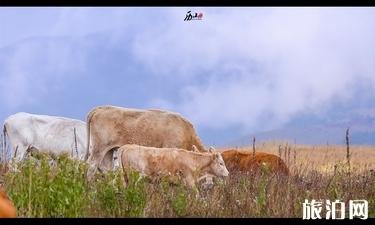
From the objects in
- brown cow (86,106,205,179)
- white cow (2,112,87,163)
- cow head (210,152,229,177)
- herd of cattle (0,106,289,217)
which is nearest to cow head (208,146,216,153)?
herd of cattle (0,106,289,217)

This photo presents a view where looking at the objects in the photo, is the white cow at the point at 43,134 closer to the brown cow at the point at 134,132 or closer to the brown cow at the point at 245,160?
the brown cow at the point at 134,132

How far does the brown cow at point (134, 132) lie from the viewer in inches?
520

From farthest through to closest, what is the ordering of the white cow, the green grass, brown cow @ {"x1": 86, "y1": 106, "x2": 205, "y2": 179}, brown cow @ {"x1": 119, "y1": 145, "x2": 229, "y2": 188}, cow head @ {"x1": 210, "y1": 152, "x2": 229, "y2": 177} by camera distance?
the white cow < brown cow @ {"x1": 86, "y1": 106, "x2": 205, "y2": 179} < cow head @ {"x1": 210, "y1": 152, "x2": 229, "y2": 177} < brown cow @ {"x1": 119, "y1": 145, "x2": 229, "y2": 188} < the green grass

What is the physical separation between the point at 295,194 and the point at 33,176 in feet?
10.4

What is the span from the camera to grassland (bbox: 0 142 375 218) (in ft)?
23.4

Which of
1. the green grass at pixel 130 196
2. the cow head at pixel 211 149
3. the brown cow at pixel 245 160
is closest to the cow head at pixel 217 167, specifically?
the cow head at pixel 211 149

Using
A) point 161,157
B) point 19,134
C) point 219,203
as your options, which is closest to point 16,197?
point 219,203

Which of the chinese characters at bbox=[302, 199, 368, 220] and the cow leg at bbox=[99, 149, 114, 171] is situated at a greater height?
the cow leg at bbox=[99, 149, 114, 171]

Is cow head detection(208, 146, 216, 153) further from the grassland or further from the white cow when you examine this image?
the white cow

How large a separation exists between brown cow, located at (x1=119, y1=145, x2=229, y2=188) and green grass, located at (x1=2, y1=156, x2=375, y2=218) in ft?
4.94

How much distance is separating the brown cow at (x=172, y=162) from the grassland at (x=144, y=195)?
784 mm

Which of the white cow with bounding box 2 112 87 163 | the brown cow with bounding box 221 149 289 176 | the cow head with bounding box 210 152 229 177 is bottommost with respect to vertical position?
the cow head with bounding box 210 152 229 177

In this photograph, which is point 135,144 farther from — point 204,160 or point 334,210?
point 334,210

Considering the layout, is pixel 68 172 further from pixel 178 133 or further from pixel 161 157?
pixel 178 133
